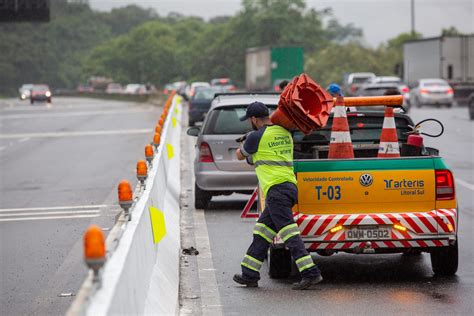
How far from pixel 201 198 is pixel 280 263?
6.30m

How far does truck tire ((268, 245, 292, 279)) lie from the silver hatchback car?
5.91 m

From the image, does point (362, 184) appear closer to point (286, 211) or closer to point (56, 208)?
point (286, 211)

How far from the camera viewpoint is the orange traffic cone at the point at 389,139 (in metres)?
11.5

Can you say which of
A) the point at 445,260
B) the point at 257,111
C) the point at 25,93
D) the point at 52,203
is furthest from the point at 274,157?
the point at 25,93

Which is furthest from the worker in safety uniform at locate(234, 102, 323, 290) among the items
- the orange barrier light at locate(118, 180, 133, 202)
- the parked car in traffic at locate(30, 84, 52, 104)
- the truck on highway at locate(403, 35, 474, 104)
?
the parked car in traffic at locate(30, 84, 52, 104)

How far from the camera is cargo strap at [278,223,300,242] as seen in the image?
10211mm

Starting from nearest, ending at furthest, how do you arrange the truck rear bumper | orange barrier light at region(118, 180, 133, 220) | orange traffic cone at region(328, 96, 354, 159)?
orange barrier light at region(118, 180, 133, 220), the truck rear bumper, orange traffic cone at region(328, 96, 354, 159)

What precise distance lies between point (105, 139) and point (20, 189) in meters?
16.1

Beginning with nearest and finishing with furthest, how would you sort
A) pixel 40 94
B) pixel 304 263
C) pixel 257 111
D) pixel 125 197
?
pixel 125 197, pixel 304 263, pixel 257 111, pixel 40 94

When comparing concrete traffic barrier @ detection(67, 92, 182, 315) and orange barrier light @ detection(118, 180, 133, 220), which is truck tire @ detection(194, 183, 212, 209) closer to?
concrete traffic barrier @ detection(67, 92, 182, 315)

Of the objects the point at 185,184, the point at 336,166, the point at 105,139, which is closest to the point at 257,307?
the point at 336,166

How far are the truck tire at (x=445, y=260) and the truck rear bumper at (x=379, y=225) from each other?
14.3 inches

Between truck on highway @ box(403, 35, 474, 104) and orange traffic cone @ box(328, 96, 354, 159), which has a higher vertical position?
truck on highway @ box(403, 35, 474, 104)

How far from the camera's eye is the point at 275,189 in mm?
10250
